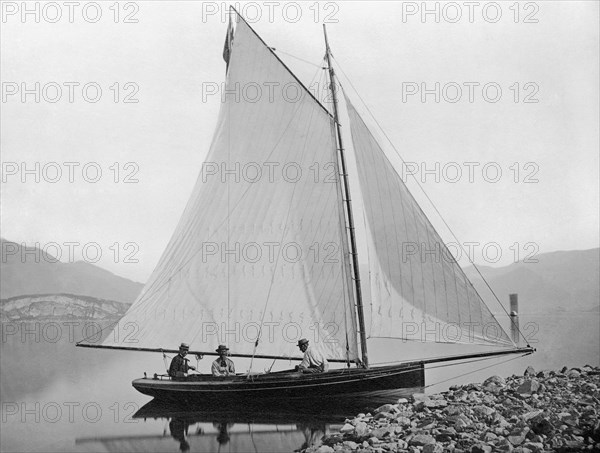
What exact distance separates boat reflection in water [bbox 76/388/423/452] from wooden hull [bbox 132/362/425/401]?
316mm

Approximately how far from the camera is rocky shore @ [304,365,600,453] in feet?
32.3

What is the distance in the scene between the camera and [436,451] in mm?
9758

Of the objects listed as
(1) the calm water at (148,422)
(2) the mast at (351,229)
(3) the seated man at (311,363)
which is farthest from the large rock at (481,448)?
(3) the seated man at (311,363)

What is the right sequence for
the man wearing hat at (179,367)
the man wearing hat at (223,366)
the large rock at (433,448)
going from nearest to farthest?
the large rock at (433,448) < the man wearing hat at (223,366) < the man wearing hat at (179,367)

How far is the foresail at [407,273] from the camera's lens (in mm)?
15984

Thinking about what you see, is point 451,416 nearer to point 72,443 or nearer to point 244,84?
point 72,443

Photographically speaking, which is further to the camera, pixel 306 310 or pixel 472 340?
pixel 306 310

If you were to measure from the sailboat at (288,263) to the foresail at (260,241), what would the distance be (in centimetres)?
4

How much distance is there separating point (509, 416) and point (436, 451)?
3.07m

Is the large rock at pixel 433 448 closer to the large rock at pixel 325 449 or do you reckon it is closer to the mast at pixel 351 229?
the large rock at pixel 325 449

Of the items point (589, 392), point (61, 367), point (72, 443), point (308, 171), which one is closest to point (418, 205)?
point (308, 171)

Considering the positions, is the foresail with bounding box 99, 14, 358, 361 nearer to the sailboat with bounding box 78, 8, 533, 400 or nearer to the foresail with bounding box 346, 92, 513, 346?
the sailboat with bounding box 78, 8, 533, 400

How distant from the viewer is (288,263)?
1856 centimetres

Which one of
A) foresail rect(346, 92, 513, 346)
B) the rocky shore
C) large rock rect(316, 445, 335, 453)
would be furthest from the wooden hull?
large rock rect(316, 445, 335, 453)
